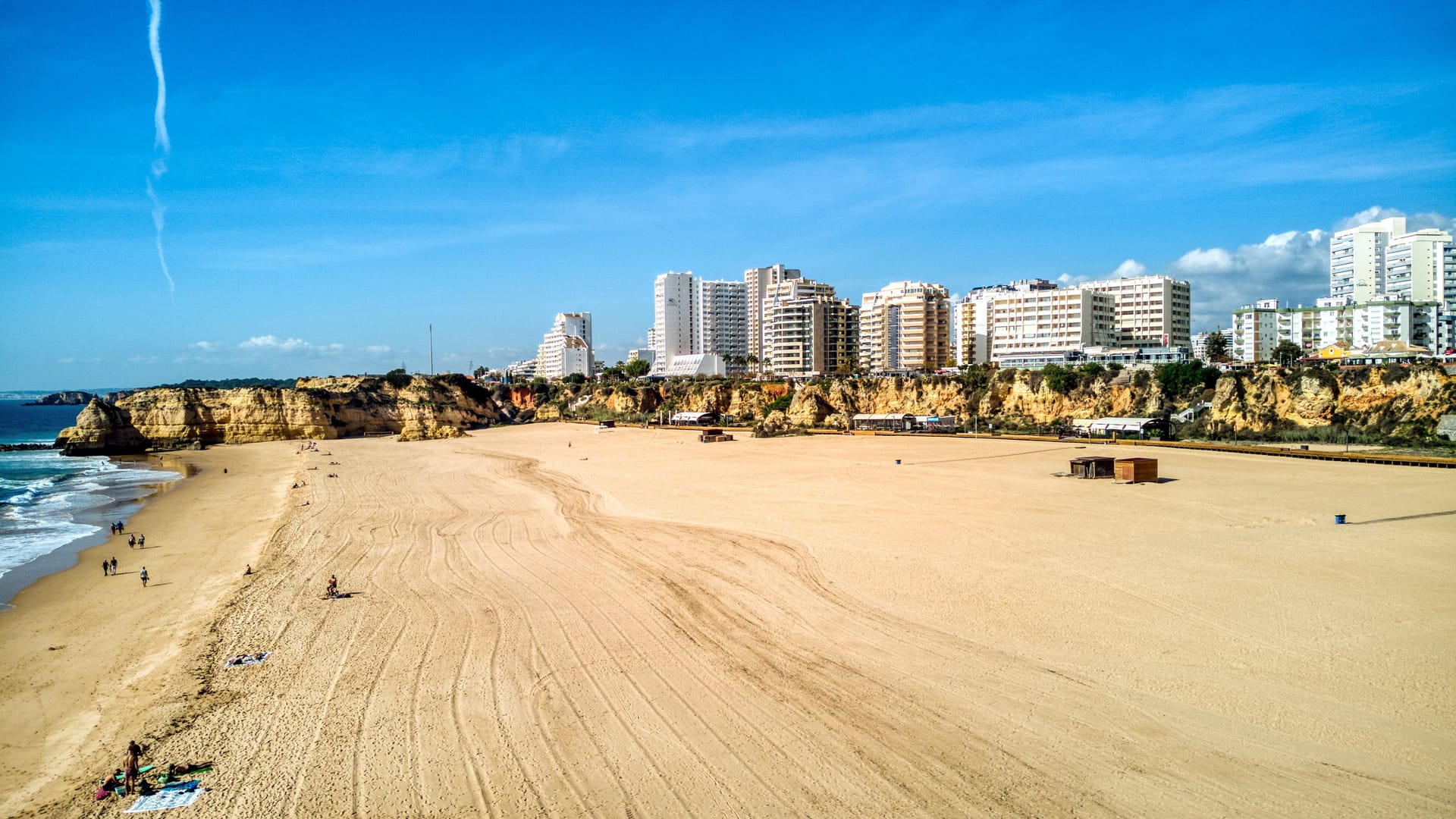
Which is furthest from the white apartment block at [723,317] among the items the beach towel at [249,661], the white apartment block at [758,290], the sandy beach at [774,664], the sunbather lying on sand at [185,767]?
the sunbather lying on sand at [185,767]

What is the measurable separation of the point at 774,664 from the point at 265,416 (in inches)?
2446

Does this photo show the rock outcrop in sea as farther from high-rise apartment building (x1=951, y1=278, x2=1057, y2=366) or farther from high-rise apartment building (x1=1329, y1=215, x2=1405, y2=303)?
high-rise apartment building (x1=1329, y1=215, x2=1405, y2=303)

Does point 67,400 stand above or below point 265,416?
above

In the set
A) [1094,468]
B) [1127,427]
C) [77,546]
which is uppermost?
[1127,427]

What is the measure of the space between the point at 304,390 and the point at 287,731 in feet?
201

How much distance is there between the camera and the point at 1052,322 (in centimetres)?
8019

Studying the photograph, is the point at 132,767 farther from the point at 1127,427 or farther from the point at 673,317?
the point at 673,317

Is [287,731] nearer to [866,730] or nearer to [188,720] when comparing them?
[188,720]

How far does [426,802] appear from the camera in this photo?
25.8ft

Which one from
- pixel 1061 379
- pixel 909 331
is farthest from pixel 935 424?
pixel 909 331

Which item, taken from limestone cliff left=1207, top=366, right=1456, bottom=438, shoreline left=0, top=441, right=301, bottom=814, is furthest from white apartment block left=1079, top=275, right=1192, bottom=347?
shoreline left=0, top=441, right=301, bottom=814

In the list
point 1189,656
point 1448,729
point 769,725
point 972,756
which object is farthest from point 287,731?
point 1448,729

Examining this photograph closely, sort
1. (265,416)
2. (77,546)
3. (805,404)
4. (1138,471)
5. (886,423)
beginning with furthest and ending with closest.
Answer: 1. (805,404)
2. (265,416)
3. (886,423)
4. (1138,471)
5. (77,546)

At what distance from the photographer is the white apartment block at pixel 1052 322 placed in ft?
257
